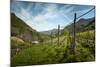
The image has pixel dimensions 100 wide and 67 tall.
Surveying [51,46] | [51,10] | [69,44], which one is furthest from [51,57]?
[51,10]

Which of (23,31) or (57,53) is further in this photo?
(57,53)

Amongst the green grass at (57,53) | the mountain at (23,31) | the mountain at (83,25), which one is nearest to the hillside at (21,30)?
the mountain at (23,31)

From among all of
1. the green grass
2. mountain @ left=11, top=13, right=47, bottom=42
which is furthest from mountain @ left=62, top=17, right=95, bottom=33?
mountain @ left=11, top=13, right=47, bottom=42

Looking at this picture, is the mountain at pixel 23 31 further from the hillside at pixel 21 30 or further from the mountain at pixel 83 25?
the mountain at pixel 83 25

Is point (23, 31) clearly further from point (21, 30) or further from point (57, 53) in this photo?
point (57, 53)

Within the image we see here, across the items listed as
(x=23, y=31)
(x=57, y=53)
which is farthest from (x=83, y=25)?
(x=23, y=31)

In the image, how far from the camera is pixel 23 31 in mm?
2221

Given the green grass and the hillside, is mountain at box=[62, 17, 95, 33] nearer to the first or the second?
the green grass

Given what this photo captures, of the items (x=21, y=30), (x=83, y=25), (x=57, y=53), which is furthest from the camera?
(x=83, y=25)

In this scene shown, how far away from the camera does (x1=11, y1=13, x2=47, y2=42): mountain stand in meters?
2.17

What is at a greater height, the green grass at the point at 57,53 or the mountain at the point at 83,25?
the mountain at the point at 83,25

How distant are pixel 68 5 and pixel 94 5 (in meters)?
0.36

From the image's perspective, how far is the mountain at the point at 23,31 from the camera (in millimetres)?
2172
